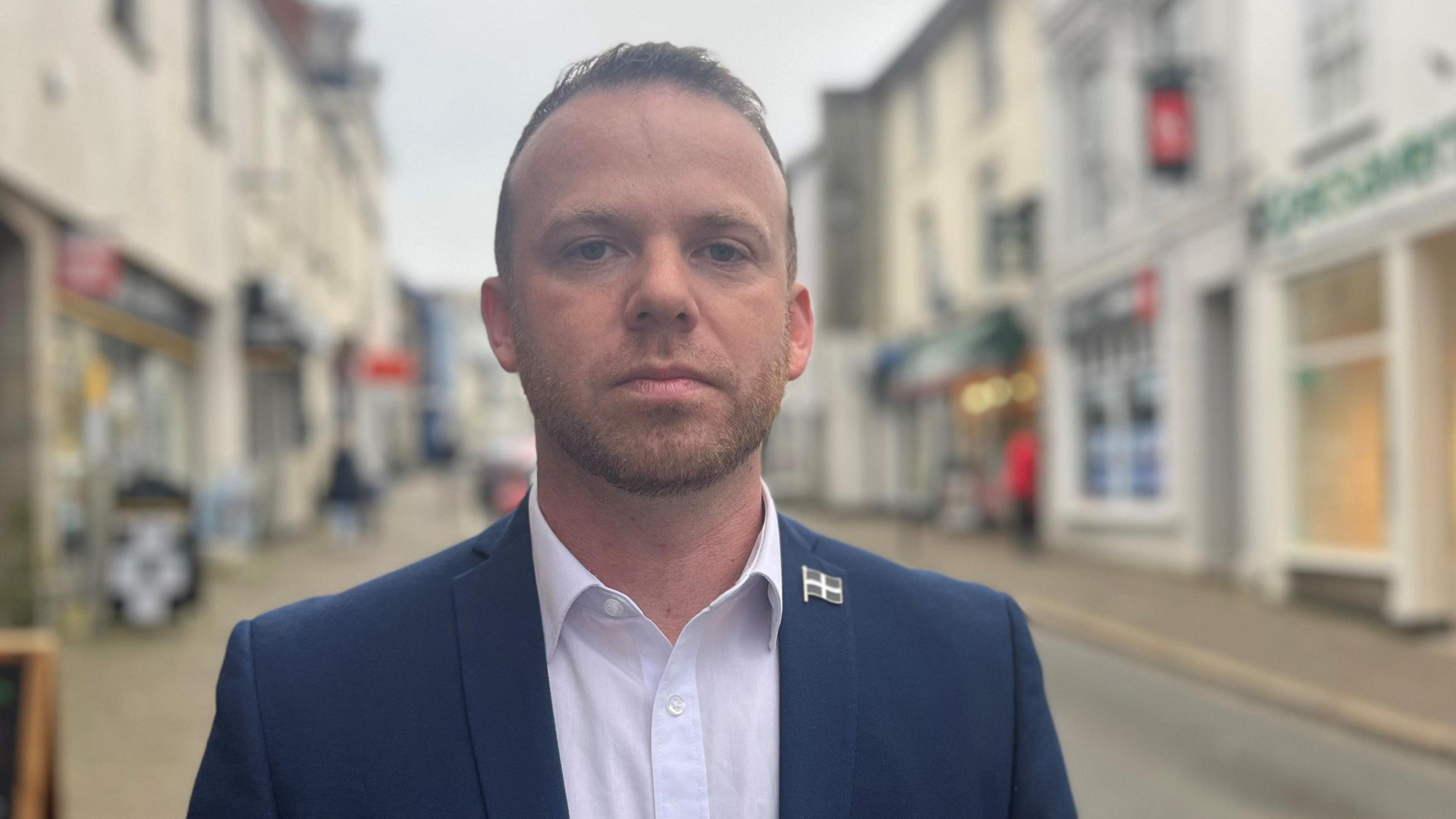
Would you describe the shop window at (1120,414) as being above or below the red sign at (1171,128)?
below

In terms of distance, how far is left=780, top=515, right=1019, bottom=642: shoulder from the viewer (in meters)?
1.53

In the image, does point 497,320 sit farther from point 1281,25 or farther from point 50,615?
point 1281,25

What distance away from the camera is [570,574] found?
1.42 metres

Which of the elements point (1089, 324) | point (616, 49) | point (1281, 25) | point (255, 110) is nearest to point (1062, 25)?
point (1089, 324)

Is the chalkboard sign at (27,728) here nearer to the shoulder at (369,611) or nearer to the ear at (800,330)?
the shoulder at (369,611)

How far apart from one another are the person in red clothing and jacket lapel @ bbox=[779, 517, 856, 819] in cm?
1665

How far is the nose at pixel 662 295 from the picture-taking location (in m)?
1.28

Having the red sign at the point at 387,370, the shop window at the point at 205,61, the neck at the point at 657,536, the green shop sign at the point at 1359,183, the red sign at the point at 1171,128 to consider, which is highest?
the shop window at the point at 205,61

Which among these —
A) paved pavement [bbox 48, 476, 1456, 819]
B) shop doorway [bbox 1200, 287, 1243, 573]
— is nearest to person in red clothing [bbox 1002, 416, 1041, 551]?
shop doorway [bbox 1200, 287, 1243, 573]

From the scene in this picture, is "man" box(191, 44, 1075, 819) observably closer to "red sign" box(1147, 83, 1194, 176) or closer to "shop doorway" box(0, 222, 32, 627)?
"shop doorway" box(0, 222, 32, 627)

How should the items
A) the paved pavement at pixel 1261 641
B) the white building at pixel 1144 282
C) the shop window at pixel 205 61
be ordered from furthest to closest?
1. the shop window at pixel 205 61
2. the white building at pixel 1144 282
3. the paved pavement at pixel 1261 641

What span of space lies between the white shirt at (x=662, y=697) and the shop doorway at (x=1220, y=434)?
1453 cm

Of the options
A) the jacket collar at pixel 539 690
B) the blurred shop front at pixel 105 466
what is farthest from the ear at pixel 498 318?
the blurred shop front at pixel 105 466

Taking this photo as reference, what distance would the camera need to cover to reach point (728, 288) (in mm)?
1335
